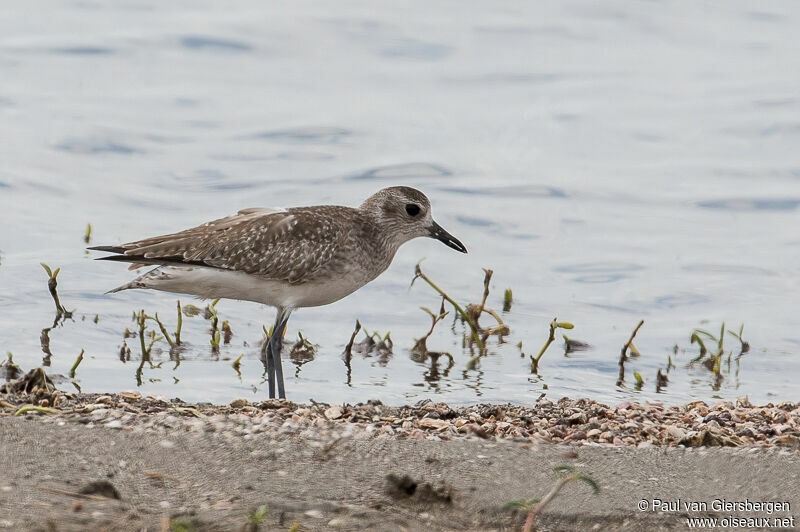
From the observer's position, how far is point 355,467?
5.62 m

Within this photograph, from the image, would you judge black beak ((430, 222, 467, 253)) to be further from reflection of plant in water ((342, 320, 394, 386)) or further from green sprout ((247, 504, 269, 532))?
green sprout ((247, 504, 269, 532))

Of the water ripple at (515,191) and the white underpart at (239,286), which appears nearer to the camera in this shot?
the white underpart at (239,286)

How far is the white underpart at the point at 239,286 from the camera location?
361 inches

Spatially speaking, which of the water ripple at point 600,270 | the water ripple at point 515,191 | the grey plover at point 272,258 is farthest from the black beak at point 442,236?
the water ripple at point 515,191

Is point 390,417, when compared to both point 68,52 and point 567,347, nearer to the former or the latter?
point 567,347

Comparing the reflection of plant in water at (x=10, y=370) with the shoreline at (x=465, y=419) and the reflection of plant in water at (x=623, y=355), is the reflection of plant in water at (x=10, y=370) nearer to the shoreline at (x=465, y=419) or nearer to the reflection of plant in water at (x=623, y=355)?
the shoreline at (x=465, y=419)

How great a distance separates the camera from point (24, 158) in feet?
52.7

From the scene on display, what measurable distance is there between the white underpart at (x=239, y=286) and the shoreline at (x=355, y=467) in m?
2.35

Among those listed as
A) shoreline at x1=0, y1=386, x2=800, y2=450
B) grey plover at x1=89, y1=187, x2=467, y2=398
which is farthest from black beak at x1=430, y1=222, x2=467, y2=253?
shoreline at x1=0, y1=386, x2=800, y2=450

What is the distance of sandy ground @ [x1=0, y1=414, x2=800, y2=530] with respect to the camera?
5.00m

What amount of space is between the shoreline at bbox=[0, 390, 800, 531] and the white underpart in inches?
92.5

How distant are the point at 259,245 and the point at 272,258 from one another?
145 millimetres

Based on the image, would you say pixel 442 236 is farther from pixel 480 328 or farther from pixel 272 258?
pixel 272 258

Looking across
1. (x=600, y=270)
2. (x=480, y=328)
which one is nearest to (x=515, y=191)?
(x=600, y=270)
